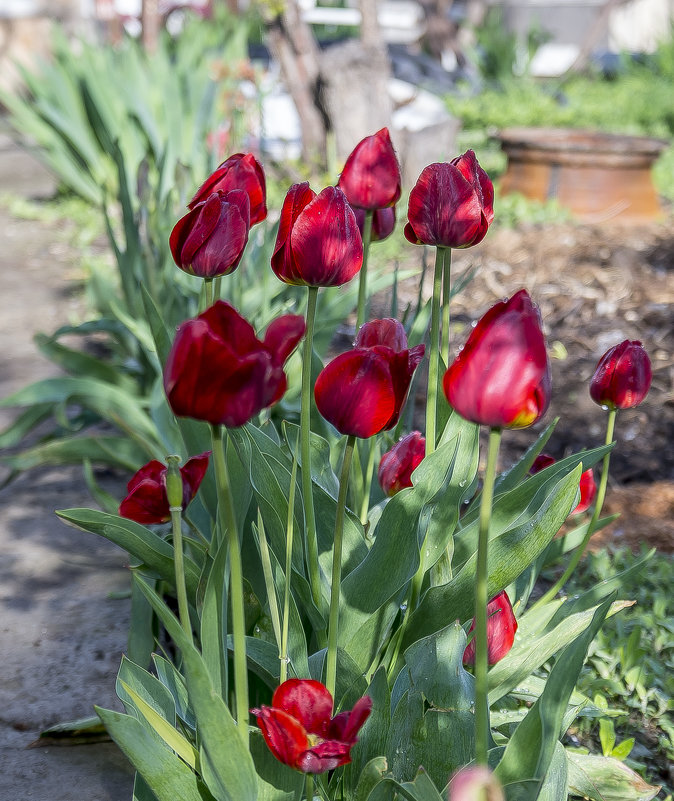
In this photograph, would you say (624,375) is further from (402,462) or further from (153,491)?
(153,491)

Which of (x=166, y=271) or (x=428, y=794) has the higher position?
(x=166, y=271)

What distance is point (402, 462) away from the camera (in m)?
1.27

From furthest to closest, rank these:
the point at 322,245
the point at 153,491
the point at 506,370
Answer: the point at 153,491 → the point at 322,245 → the point at 506,370

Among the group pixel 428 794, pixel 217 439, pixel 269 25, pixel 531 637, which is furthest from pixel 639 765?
pixel 269 25

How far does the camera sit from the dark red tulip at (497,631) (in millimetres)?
1181

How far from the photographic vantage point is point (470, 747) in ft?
3.49

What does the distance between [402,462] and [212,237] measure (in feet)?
1.34

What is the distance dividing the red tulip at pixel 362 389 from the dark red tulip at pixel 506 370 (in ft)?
0.46

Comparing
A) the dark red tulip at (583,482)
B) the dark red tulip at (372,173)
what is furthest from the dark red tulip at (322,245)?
the dark red tulip at (583,482)

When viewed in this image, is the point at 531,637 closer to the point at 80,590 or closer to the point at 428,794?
the point at 428,794

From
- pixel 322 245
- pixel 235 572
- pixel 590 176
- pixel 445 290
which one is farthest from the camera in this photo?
pixel 590 176

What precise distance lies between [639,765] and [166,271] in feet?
5.54

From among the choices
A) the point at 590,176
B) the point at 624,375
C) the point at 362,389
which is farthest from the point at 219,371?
the point at 590,176

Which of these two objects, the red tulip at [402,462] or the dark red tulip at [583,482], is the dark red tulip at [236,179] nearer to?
the red tulip at [402,462]
